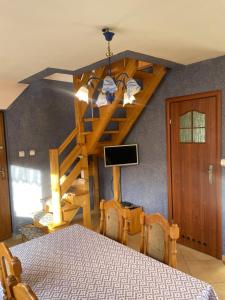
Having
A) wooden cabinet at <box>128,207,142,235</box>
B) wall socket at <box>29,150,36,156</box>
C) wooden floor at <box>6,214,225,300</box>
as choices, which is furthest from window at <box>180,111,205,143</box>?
wall socket at <box>29,150,36,156</box>

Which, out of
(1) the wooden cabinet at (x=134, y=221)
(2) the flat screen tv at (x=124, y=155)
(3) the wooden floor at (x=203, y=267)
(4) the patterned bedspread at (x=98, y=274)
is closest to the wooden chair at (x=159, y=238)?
(4) the patterned bedspread at (x=98, y=274)

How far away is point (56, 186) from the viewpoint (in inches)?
132

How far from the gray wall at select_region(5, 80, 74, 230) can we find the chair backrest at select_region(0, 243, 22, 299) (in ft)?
8.33

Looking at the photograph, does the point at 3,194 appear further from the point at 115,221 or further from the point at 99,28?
the point at 99,28

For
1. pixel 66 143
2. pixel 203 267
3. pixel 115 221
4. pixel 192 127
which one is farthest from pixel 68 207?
pixel 192 127

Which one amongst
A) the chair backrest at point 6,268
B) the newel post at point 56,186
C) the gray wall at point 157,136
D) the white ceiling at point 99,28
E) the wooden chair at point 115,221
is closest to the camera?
the chair backrest at point 6,268

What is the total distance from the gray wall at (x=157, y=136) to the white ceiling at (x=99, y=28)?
0.29m

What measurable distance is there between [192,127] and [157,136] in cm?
61

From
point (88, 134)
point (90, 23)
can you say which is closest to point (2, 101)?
point (88, 134)

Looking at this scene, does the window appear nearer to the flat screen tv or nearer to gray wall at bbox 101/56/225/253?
gray wall at bbox 101/56/225/253

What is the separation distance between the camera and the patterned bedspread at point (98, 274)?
4.72 feet

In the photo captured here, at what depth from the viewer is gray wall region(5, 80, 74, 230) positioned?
393 centimetres

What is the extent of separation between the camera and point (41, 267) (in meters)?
1.76

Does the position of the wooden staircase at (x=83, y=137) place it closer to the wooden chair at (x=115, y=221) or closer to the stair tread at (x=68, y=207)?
the stair tread at (x=68, y=207)
